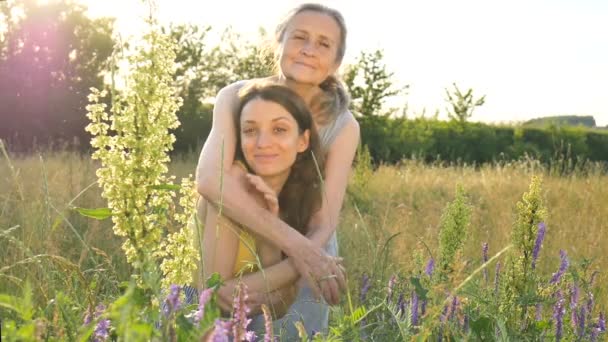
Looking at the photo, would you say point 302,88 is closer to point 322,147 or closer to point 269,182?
point 322,147

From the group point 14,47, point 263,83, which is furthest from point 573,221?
point 14,47

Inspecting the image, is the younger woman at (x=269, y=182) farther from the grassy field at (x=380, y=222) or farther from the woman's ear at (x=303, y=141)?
the grassy field at (x=380, y=222)

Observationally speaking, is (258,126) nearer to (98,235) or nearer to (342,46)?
(342,46)

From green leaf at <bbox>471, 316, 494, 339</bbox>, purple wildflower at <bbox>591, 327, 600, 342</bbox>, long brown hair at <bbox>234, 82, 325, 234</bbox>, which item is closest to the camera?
green leaf at <bbox>471, 316, 494, 339</bbox>

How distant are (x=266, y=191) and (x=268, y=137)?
34cm

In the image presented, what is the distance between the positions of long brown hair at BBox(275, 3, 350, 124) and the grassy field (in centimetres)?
64

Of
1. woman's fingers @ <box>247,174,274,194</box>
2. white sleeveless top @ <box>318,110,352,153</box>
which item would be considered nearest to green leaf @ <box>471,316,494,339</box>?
woman's fingers @ <box>247,174,274,194</box>

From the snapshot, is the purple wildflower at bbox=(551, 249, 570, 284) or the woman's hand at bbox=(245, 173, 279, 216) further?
the woman's hand at bbox=(245, 173, 279, 216)

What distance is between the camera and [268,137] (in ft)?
12.1

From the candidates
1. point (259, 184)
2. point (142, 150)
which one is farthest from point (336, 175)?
point (142, 150)

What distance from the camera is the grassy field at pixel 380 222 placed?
4590 mm

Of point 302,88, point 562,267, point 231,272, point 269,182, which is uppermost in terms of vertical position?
point 302,88

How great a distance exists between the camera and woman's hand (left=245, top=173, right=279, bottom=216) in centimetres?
346

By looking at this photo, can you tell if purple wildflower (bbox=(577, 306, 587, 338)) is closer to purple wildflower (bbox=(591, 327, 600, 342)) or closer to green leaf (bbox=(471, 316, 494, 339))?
purple wildflower (bbox=(591, 327, 600, 342))
